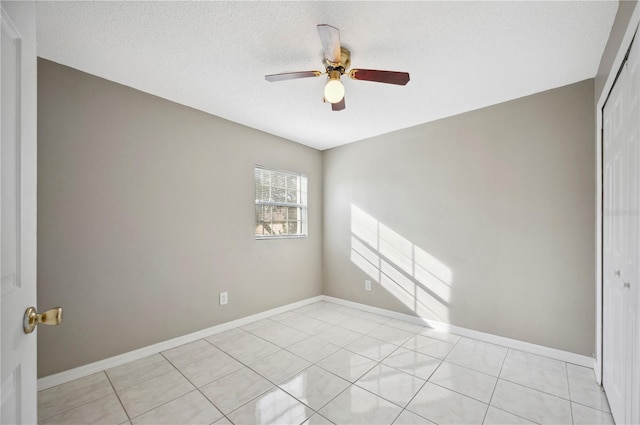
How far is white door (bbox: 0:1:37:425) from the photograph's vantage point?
701 millimetres

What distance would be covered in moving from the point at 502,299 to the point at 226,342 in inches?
112

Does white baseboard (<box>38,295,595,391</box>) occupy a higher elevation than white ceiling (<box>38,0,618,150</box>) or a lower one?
lower

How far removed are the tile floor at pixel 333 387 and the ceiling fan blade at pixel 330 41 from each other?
2316mm

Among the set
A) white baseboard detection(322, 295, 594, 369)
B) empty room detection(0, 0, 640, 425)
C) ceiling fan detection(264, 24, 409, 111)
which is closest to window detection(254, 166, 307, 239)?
empty room detection(0, 0, 640, 425)

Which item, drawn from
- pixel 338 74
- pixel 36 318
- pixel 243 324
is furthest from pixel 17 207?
pixel 243 324

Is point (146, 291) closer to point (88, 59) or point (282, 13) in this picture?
point (88, 59)

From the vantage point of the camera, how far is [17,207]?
2.52 feet

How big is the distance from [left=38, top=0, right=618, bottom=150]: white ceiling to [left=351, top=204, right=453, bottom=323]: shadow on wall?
167 centimetres

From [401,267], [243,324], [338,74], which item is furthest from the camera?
[401,267]

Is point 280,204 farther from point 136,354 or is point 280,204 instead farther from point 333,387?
point 333,387

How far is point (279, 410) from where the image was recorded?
72.2 inches

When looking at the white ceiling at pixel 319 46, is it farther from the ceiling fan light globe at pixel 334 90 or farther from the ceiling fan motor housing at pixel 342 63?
the ceiling fan light globe at pixel 334 90

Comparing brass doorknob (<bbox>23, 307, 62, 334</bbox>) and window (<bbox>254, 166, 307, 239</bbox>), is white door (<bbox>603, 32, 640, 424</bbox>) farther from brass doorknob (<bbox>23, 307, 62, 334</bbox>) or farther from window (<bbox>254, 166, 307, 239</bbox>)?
window (<bbox>254, 166, 307, 239</bbox>)

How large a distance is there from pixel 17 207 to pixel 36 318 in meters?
0.32
